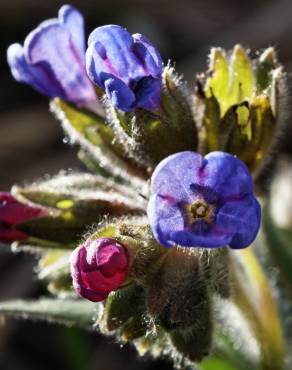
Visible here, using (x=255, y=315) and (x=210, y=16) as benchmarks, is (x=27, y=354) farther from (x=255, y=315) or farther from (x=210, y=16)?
(x=210, y=16)

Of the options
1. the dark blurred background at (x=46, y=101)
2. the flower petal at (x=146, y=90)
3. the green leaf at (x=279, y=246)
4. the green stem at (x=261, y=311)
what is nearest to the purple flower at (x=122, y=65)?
the flower petal at (x=146, y=90)

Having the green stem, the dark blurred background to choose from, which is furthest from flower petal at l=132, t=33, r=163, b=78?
the dark blurred background

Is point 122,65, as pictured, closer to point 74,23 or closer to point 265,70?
point 74,23

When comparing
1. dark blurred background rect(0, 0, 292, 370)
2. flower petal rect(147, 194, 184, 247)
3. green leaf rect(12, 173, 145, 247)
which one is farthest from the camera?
dark blurred background rect(0, 0, 292, 370)

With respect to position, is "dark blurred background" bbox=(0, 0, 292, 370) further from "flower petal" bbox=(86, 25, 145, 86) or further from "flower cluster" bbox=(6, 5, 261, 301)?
"flower petal" bbox=(86, 25, 145, 86)

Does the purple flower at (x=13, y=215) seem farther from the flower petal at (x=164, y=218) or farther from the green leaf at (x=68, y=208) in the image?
the flower petal at (x=164, y=218)

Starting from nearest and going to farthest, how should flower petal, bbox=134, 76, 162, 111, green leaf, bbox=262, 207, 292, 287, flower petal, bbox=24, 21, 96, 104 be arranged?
flower petal, bbox=134, 76, 162, 111 < flower petal, bbox=24, 21, 96, 104 < green leaf, bbox=262, 207, 292, 287
